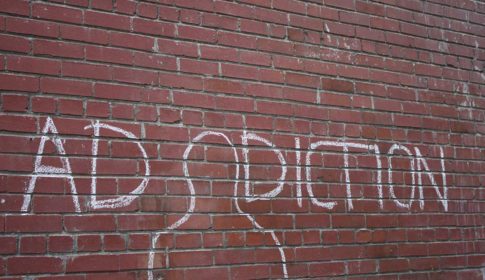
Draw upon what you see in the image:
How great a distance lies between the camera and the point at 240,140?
9.68ft

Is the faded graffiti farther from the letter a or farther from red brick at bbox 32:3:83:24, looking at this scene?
red brick at bbox 32:3:83:24

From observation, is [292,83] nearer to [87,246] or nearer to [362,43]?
[362,43]

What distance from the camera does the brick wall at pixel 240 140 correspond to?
2.49 meters

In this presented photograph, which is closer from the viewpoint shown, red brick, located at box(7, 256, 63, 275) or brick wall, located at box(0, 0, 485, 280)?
red brick, located at box(7, 256, 63, 275)

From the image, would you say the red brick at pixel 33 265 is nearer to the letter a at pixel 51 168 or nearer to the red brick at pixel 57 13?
the letter a at pixel 51 168

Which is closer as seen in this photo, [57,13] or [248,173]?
[57,13]

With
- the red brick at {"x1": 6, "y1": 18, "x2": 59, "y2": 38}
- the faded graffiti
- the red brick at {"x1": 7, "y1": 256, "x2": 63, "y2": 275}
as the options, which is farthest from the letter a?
the red brick at {"x1": 6, "y1": 18, "x2": 59, "y2": 38}

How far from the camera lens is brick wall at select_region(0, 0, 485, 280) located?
2.49 meters

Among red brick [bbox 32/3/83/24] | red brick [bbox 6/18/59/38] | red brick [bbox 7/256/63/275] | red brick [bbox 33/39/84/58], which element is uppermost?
red brick [bbox 32/3/83/24]

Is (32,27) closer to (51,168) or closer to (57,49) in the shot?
(57,49)

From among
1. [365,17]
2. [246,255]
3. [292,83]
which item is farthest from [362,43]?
[246,255]

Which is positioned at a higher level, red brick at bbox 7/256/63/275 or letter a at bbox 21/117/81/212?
letter a at bbox 21/117/81/212

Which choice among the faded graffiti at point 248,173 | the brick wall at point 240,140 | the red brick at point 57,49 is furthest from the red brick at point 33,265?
the red brick at point 57,49

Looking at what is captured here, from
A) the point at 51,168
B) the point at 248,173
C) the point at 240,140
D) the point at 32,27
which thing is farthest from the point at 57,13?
the point at 248,173
